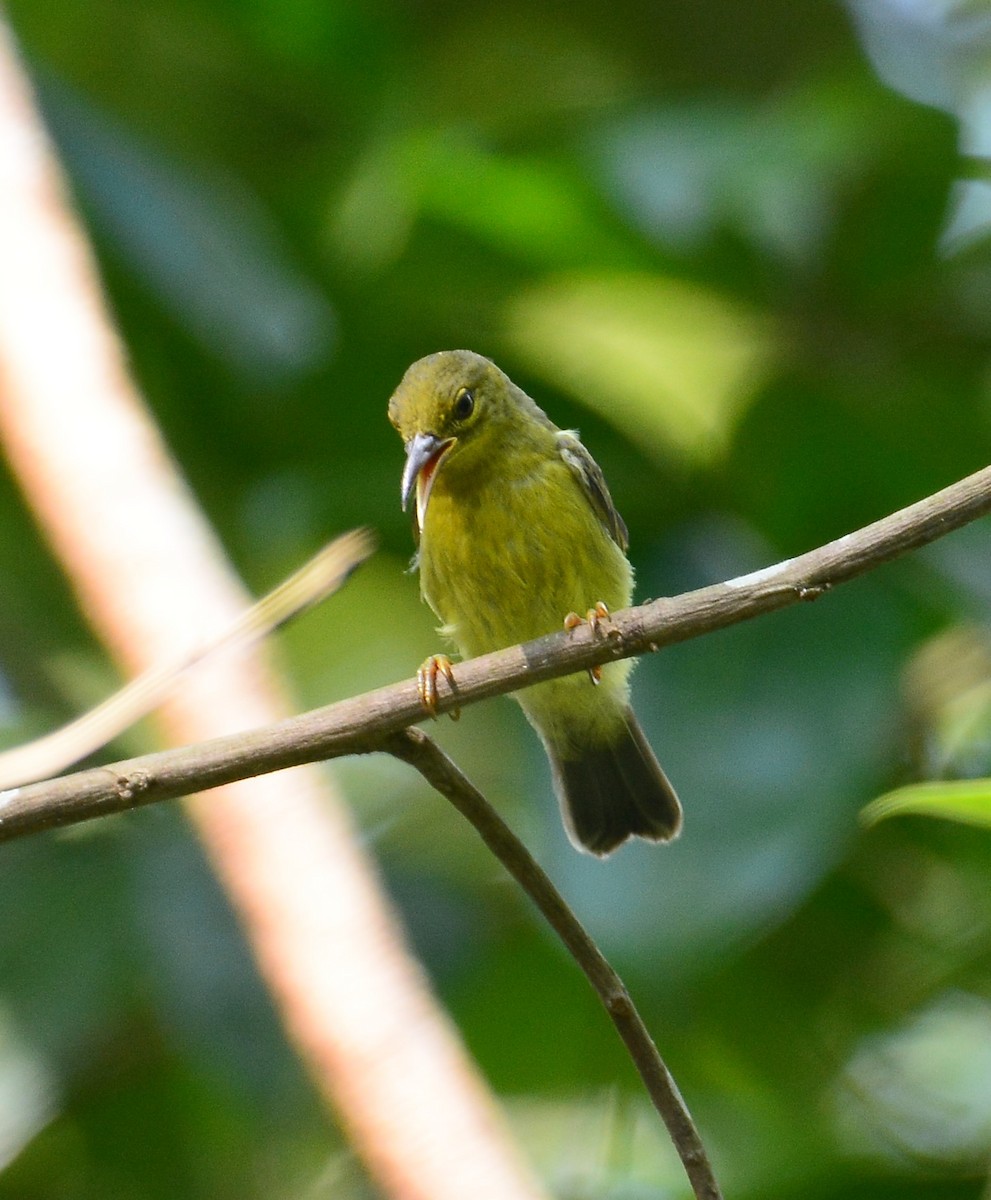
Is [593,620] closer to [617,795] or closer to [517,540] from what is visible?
[517,540]

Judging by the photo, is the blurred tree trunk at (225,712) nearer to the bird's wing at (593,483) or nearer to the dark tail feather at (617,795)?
the dark tail feather at (617,795)

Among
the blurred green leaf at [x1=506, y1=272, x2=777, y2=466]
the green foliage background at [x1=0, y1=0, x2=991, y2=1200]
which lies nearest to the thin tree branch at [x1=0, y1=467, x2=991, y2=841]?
the green foliage background at [x1=0, y1=0, x2=991, y2=1200]

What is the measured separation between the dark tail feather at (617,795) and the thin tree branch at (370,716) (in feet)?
6.01

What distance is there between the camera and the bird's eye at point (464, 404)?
3895mm

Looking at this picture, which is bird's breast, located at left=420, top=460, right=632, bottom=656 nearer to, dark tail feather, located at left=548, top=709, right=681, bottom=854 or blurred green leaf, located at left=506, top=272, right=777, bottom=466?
dark tail feather, located at left=548, top=709, right=681, bottom=854

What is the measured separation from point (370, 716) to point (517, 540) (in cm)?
198

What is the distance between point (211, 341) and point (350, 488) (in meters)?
0.60

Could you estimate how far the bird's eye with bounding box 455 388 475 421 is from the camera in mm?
3895

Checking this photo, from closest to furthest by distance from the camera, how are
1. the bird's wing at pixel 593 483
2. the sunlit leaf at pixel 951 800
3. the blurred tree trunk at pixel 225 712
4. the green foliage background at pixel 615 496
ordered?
the sunlit leaf at pixel 951 800 < the blurred tree trunk at pixel 225 712 < the green foliage background at pixel 615 496 < the bird's wing at pixel 593 483

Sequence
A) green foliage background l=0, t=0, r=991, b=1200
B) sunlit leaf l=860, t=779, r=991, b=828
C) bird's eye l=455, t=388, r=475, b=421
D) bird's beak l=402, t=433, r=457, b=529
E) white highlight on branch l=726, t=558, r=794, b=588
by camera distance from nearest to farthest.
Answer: sunlit leaf l=860, t=779, r=991, b=828 → white highlight on branch l=726, t=558, r=794, b=588 → bird's beak l=402, t=433, r=457, b=529 → bird's eye l=455, t=388, r=475, b=421 → green foliage background l=0, t=0, r=991, b=1200

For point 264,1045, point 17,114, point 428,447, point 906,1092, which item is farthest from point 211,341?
point 906,1092

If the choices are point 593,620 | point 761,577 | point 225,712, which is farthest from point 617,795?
point 761,577

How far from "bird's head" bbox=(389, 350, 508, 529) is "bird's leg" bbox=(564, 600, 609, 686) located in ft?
1.34

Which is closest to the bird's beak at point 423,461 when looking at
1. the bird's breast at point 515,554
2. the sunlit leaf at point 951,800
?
the bird's breast at point 515,554
